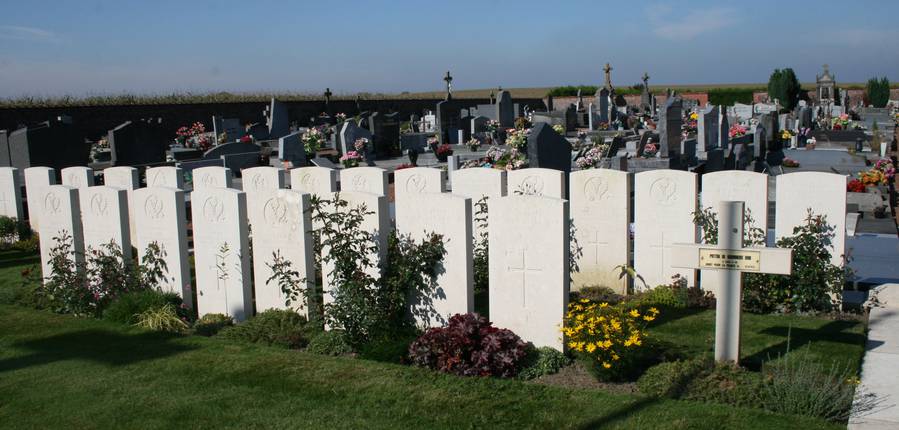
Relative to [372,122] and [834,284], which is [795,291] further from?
[372,122]

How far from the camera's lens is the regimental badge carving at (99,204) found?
8.80 metres

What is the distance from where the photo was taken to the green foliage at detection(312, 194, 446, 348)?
6992 mm

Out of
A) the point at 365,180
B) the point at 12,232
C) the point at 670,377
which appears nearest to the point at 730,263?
the point at 670,377

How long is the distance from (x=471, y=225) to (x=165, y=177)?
758 cm

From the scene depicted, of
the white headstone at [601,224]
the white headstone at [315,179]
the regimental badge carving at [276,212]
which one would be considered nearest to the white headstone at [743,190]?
the white headstone at [601,224]

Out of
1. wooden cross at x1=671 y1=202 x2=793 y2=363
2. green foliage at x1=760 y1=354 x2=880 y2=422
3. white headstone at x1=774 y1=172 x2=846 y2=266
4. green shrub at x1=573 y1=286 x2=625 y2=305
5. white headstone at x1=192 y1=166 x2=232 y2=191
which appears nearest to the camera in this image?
green foliage at x1=760 y1=354 x2=880 y2=422

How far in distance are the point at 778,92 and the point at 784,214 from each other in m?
53.6

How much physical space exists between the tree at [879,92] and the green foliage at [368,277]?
59.4m

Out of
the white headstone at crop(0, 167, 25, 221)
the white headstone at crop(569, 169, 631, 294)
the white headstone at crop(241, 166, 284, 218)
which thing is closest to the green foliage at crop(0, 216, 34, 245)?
the white headstone at crop(0, 167, 25, 221)

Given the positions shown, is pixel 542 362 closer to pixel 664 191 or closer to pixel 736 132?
pixel 664 191

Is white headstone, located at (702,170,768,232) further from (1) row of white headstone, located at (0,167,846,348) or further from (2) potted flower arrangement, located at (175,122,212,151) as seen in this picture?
(2) potted flower arrangement, located at (175,122,212,151)

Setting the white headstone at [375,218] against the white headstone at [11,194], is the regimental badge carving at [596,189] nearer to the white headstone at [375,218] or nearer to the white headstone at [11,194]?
the white headstone at [375,218]

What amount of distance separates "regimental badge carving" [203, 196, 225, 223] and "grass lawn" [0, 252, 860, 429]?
52.5 inches

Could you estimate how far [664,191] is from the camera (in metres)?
8.69
